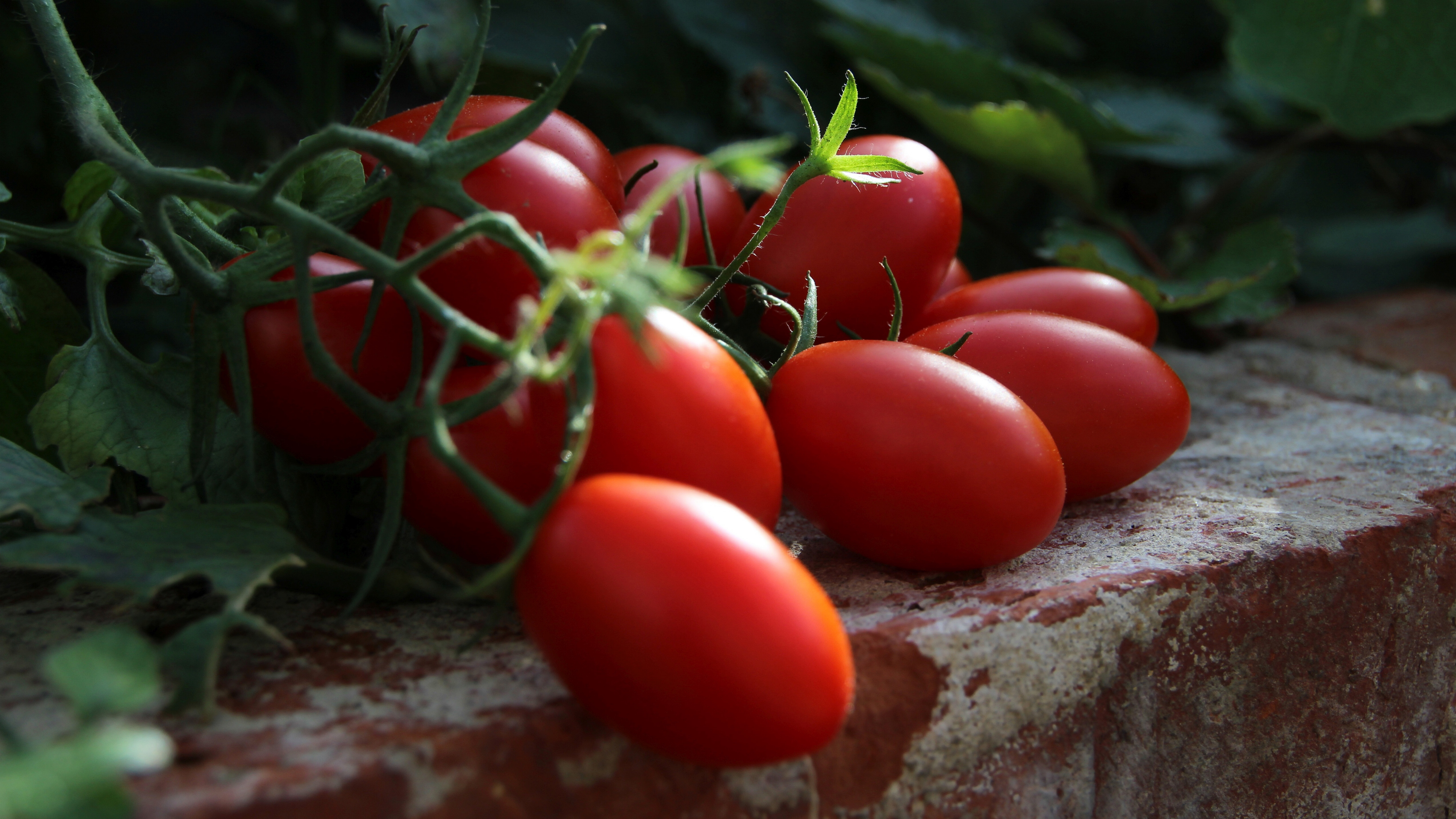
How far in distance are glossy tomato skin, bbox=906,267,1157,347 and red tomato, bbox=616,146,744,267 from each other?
0.51 feet

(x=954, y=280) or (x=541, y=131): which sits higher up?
(x=541, y=131)

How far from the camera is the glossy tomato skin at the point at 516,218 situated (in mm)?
541

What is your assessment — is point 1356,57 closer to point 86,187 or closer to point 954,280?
point 954,280

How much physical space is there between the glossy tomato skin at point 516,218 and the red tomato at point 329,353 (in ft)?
0.11

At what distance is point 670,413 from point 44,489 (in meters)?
0.34

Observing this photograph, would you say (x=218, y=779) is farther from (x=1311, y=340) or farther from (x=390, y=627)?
(x=1311, y=340)

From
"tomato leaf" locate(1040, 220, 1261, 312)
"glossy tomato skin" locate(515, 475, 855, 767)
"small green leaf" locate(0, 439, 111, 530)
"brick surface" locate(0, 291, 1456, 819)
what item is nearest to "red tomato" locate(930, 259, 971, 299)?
"tomato leaf" locate(1040, 220, 1261, 312)

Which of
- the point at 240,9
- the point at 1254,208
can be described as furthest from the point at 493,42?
the point at 1254,208

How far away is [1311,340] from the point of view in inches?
50.1

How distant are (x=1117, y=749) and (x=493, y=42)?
3.99ft

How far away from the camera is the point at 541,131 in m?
0.68

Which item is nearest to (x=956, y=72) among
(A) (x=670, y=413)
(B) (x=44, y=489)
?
(A) (x=670, y=413)

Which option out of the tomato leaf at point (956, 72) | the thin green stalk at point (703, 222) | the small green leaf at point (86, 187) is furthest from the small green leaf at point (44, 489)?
the tomato leaf at point (956, 72)

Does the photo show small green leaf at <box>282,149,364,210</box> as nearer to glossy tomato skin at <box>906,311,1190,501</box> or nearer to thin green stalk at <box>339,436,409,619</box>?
thin green stalk at <box>339,436,409,619</box>
